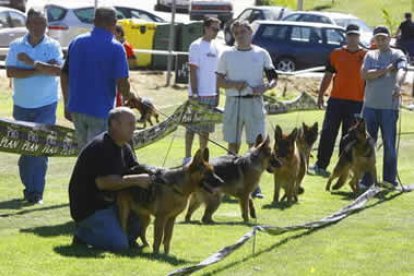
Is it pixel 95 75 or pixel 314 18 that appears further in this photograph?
pixel 314 18

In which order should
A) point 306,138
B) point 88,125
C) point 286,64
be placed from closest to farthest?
point 88,125 → point 306,138 → point 286,64

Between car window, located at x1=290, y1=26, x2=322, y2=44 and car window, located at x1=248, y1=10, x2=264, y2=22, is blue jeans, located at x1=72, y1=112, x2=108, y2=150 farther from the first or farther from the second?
car window, located at x1=248, y1=10, x2=264, y2=22

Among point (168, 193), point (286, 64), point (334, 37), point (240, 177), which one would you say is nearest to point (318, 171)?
point (240, 177)

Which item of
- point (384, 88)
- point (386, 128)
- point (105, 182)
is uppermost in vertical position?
point (384, 88)

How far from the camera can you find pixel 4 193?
11.6 meters

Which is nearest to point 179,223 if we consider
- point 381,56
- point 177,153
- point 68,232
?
point 68,232

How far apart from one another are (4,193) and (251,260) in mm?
4056

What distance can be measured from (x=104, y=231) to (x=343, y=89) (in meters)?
6.08

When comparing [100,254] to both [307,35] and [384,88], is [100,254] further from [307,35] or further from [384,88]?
[307,35]

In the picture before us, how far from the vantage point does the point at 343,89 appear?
13.8 meters

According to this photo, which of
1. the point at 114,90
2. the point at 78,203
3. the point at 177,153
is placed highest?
the point at 114,90

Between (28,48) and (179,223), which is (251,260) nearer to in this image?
(179,223)

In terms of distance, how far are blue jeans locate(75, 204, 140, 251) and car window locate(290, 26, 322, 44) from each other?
78.2 ft

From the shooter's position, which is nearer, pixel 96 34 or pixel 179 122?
pixel 96 34
